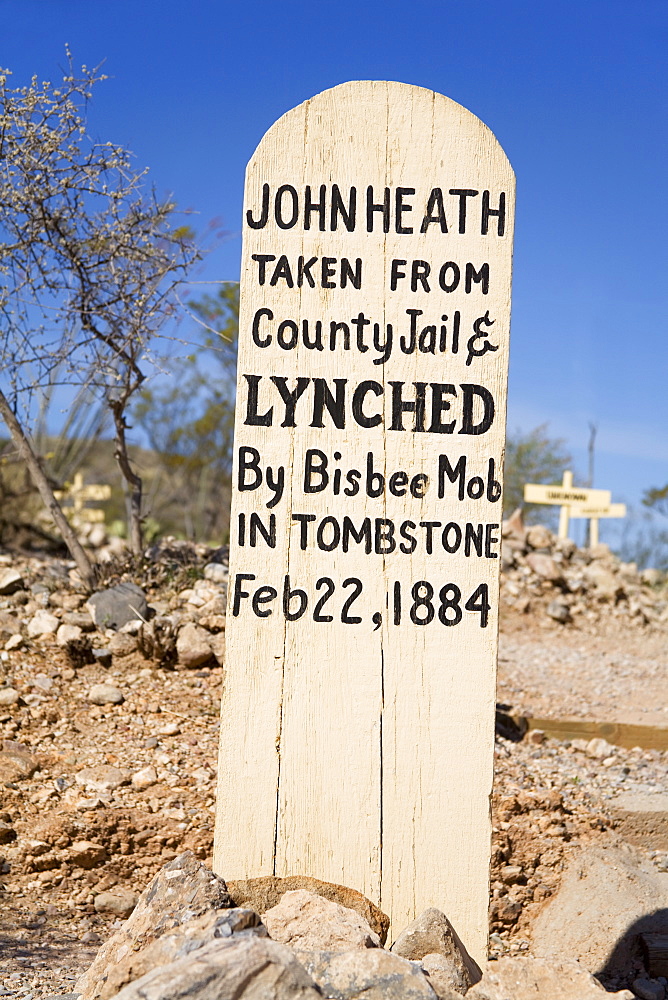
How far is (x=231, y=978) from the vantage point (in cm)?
191

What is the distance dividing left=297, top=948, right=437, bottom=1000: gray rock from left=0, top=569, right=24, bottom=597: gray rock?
4.82 meters

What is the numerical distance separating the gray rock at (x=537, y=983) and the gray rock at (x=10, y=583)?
4831 mm

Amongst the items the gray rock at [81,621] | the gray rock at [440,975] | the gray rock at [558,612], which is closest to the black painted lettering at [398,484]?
the gray rock at [440,975]

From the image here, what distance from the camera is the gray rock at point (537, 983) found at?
Result: 2420 mm

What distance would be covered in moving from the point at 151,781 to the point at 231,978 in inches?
97.8

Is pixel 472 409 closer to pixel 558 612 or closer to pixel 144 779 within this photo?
pixel 144 779

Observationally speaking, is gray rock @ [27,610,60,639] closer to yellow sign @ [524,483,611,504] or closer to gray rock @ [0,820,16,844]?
gray rock @ [0,820,16,844]

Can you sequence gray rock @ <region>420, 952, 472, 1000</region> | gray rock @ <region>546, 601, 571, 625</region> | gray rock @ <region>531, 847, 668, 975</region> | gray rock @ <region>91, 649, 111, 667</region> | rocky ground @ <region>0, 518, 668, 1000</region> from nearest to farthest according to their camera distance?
gray rock @ <region>420, 952, 472, 1000</region> → gray rock @ <region>531, 847, 668, 975</region> → rocky ground @ <region>0, 518, 668, 1000</region> → gray rock @ <region>91, 649, 111, 667</region> → gray rock @ <region>546, 601, 571, 625</region>

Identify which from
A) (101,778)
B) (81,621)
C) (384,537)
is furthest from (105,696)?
(384,537)

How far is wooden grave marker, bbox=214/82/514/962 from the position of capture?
2809 millimetres

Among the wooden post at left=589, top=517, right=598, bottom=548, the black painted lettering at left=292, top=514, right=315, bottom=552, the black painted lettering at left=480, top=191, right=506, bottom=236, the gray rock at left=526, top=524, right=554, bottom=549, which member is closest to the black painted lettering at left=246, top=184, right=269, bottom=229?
the black painted lettering at left=480, top=191, right=506, bottom=236

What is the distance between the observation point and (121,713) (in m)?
4.95

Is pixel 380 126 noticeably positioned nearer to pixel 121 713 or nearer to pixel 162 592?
pixel 121 713

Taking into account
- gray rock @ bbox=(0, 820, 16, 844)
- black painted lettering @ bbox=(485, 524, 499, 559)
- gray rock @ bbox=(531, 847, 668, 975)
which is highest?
Result: black painted lettering @ bbox=(485, 524, 499, 559)
